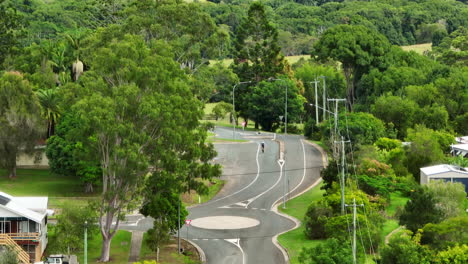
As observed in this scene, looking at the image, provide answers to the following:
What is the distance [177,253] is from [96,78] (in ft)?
46.8

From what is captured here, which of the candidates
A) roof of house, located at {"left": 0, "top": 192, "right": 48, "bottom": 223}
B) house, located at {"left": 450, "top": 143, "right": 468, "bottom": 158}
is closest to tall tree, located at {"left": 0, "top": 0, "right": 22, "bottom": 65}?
roof of house, located at {"left": 0, "top": 192, "right": 48, "bottom": 223}

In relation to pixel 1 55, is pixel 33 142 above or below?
below

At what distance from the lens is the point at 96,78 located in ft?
200

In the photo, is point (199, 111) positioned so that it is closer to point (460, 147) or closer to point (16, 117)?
point (16, 117)

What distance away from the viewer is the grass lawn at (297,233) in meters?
61.4

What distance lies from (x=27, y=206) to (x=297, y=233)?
70.3 ft

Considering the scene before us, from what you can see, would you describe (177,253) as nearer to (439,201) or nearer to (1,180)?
(439,201)

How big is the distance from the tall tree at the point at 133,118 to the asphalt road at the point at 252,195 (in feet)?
23.0

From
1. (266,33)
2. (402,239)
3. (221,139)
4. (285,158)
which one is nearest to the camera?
(402,239)

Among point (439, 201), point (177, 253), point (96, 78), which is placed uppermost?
point (96, 78)

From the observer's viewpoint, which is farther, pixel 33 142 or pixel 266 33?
pixel 266 33

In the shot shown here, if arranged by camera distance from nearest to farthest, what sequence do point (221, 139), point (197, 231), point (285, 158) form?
1. point (197, 231)
2. point (285, 158)
3. point (221, 139)

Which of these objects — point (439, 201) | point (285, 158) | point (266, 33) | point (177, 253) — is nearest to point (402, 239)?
point (439, 201)

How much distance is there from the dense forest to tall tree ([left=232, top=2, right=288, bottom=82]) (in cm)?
22
